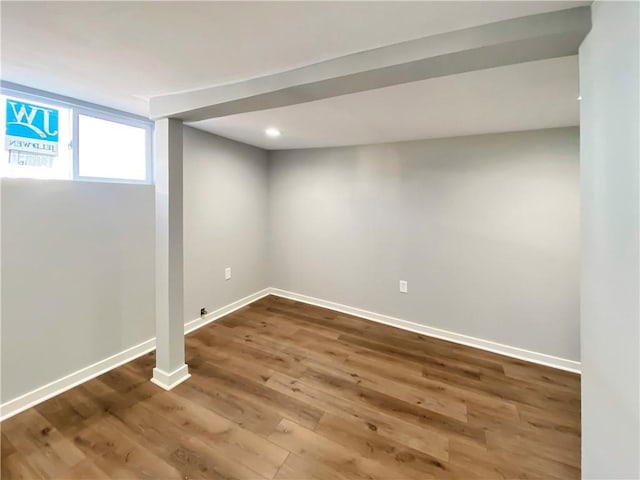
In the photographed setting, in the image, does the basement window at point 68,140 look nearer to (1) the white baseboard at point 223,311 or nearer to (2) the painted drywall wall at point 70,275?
(2) the painted drywall wall at point 70,275

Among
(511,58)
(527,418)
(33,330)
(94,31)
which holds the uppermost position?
(94,31)

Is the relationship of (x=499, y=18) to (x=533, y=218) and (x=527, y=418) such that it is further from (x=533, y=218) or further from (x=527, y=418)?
(x=527, y=418)

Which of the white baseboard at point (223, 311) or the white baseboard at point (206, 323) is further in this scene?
the white baseboard at point (223, 311)

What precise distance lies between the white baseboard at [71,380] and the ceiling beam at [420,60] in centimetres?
219

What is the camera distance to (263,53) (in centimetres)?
133

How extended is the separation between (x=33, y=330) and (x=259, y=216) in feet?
8.11

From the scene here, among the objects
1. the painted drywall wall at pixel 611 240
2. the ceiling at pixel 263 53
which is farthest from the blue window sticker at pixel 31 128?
the painted drywall wall at pixel 611 240

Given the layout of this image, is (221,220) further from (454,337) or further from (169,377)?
(454,337)

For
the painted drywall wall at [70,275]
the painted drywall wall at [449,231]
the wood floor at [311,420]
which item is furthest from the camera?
the painted drywall wall at [449,231]

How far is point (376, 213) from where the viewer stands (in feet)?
10.7

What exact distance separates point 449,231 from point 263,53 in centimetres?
238

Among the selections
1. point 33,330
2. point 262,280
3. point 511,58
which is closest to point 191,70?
point 511,58

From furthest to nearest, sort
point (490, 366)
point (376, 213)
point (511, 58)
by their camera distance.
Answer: point (376, 213)
point (490, 366)
point (511, 58)

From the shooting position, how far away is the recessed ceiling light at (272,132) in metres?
2.73
